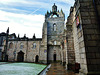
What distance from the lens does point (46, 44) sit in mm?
24438

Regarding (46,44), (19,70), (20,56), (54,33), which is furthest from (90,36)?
(20,56)

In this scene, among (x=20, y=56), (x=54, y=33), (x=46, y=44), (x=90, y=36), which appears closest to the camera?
(x=90, y=36)

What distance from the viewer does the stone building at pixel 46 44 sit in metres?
24.8

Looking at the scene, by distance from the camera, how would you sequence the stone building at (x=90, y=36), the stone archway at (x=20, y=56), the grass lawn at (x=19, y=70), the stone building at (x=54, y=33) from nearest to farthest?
the stone building at (x=90, y=36) → the grass lawn at (x=19, y=70) → the stone building at (x=54, y=33) → the stone archway at (x=20, y=56)

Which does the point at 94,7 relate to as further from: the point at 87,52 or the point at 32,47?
the point at 32,47

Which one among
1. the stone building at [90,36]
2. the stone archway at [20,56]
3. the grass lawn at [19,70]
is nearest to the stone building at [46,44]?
the stone archway at [20,56]

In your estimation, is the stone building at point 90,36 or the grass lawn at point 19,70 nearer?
the stone building at point 90,36

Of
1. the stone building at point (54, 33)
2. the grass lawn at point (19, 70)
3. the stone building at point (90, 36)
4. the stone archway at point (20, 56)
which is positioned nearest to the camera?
the stone building at point (90, 36)

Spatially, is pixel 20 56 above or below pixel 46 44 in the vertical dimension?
below

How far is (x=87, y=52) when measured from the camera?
Answer: 164 inches

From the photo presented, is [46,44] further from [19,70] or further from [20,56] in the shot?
[19,70]

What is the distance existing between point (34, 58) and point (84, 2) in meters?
24.4

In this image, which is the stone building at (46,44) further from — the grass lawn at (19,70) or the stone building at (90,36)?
the stone building at (90,36)

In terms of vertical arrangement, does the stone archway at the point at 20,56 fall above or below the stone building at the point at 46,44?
below
